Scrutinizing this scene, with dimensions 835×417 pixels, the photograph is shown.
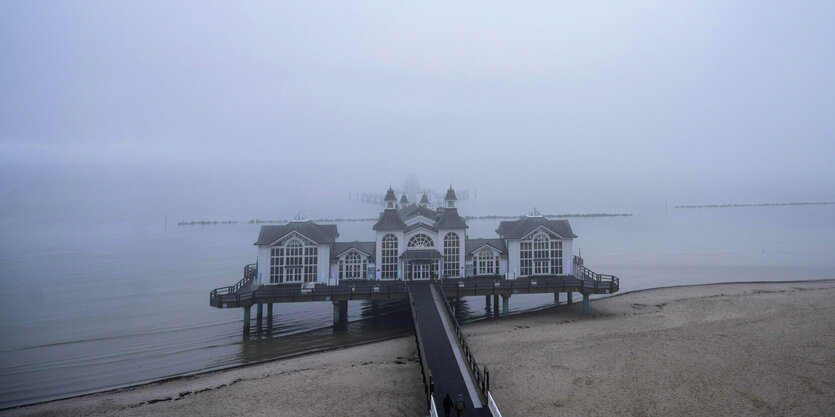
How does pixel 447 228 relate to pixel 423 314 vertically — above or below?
above

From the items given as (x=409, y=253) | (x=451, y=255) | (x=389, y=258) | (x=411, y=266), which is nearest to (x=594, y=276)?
(x=451, y=255)

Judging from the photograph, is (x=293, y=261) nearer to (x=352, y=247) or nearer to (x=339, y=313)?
(x=352, y=247)

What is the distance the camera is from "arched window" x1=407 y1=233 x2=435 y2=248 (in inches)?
1339

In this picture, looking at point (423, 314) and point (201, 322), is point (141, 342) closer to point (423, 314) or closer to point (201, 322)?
point (201, 322)

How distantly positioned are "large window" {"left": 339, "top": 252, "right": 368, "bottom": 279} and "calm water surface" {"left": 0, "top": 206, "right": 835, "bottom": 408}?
3329 mm

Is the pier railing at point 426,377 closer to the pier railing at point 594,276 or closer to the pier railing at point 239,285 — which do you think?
the pier railing at point 239,285

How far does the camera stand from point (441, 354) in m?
20.0

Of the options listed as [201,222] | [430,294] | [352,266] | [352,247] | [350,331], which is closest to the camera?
[430,294]

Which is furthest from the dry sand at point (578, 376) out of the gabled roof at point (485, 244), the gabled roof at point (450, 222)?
the gabled roof at point (450, 222)

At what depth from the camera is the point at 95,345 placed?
1118 inches

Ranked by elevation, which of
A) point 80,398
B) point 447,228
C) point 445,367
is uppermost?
point 447,228

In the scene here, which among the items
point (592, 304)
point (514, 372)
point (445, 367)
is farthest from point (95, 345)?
point (592, 304)

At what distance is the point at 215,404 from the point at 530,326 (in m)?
19.1

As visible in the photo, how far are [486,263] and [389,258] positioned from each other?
291 inches
